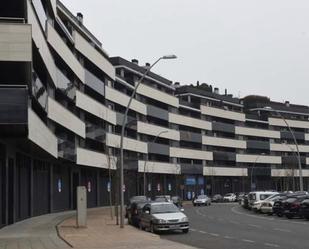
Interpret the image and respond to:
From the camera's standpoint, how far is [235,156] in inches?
4734

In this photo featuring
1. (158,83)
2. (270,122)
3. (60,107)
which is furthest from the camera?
(270,122)

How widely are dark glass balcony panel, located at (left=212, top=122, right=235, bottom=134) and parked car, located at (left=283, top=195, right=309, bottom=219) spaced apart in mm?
75771

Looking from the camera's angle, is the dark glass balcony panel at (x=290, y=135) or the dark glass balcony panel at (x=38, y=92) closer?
the dark glass balcony panel at (x=38, y=92)

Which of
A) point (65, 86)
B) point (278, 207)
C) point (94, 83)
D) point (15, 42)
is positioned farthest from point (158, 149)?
point (15, 42)

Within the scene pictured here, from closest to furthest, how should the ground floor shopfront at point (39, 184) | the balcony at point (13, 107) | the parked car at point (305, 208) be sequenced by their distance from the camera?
the balcony at point (13, 107) < the ground floor shopfront at point (39, 184) < the parked car at point (305, 208)

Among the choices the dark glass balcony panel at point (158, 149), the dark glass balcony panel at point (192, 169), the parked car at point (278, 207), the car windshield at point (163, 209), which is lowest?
the parked car at point (278, 207)

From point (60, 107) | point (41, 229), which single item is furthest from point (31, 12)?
point (60, 107)

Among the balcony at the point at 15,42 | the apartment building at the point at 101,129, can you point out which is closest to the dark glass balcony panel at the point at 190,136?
the apartment building at the point at 101,129

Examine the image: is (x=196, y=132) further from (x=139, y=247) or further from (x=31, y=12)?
(x=139, y=247)

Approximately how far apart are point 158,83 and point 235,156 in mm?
25676

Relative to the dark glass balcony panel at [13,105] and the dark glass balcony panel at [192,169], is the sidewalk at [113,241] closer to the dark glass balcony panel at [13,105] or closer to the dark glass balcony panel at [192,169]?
the dark glass balcony panel at [13,105]

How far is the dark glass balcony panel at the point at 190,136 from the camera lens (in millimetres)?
106062

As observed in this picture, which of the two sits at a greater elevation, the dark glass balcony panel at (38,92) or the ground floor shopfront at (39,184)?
the dark glass balcony panel at (38,92)

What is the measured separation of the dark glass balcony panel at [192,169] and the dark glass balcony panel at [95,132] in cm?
3410
